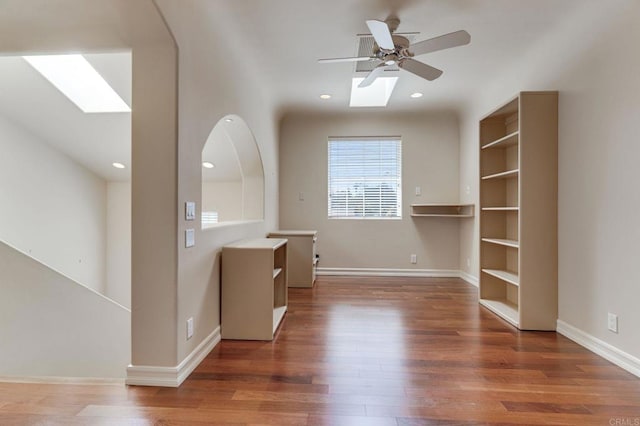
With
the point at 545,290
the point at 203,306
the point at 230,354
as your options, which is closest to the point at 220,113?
the point at 203,306

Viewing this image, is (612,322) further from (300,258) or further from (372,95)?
(372,95)

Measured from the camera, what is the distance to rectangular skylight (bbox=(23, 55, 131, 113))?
332cm

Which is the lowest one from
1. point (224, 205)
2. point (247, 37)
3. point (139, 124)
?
point (224, 205)

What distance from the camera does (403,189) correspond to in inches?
211

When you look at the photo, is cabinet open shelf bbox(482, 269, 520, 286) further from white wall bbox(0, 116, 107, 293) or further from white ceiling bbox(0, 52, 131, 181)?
white wall bbox(0, 116, 107, 293)

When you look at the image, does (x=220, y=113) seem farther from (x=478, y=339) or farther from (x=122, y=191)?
(x=122, y=191)

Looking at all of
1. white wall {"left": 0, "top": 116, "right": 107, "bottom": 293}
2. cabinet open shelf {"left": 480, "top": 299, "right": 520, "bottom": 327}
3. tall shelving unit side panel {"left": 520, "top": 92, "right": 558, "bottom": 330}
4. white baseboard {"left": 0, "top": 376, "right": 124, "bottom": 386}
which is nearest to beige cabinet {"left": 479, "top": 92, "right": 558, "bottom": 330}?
tall shelving unit side panel {"left": 520, "top": 92, "right": 558, "bottom": 330}

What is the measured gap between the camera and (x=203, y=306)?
2357 millimetres

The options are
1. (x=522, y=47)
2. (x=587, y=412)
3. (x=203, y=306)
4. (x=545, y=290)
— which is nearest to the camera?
(x=587, y=412)

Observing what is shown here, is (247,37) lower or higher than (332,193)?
higher

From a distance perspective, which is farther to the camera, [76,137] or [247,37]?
[76,137]

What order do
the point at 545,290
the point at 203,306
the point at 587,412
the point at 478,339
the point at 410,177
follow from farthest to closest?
the point at 410,177
the point at 545,290
the point at 478,339
the point at 203,306
the point at 587,412

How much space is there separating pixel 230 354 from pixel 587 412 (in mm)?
2147

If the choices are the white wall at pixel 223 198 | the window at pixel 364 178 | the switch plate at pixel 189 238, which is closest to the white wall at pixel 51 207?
the white wall at pixel 223 198
